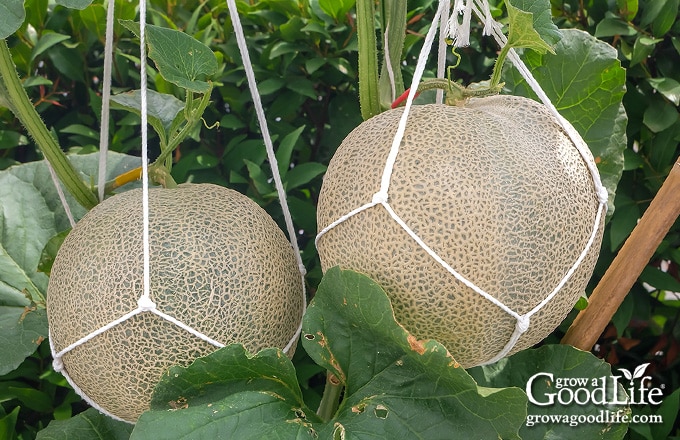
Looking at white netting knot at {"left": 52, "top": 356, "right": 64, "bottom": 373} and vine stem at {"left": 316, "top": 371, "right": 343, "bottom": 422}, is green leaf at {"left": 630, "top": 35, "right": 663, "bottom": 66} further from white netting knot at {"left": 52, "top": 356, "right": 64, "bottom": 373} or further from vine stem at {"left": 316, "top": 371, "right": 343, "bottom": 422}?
white netting knot at {"left": 52, "top": 356, "right": 64, "bottom": 373}


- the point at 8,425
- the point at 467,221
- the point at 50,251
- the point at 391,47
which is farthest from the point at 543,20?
the point at 8,425

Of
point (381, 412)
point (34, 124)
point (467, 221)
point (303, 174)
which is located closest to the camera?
point (467, 221)

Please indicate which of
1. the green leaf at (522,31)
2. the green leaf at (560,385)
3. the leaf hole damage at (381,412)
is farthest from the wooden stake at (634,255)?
the leaf hole damage at (381,412)

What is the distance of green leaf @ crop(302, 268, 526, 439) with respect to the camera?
83 centimetres

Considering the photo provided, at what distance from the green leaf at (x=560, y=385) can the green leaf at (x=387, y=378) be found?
1.14 ft

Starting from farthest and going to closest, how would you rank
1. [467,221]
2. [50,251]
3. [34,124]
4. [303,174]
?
[303,174] → [50,251] → [34,124] → [467,221]

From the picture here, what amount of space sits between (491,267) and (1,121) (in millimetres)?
1280

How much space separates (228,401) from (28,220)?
0.73 meters

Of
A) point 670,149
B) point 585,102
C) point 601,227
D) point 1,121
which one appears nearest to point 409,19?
point 585,102

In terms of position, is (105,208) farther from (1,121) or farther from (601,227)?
(1,121)

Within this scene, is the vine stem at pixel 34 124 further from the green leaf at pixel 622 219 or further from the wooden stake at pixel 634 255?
the green leaf at pixel 622 219

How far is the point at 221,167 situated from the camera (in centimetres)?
159

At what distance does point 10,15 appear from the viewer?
2.76 ft

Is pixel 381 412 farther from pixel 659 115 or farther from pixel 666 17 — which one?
pixel 666 17
